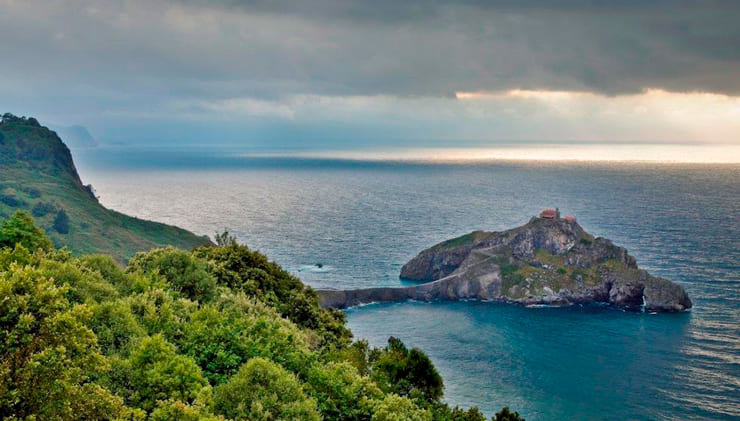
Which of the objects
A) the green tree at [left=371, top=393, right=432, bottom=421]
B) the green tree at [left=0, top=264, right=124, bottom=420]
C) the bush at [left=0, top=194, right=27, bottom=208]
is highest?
the green tree at [left=0, top=264, right=124, bottom=420]

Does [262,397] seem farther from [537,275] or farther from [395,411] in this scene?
[537,275]

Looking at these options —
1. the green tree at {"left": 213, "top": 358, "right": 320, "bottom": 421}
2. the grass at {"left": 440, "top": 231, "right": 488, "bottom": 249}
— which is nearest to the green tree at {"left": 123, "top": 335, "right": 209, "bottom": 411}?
the green tree at {"left": 213, "top": 358, "right": 320, "bottom": 421}

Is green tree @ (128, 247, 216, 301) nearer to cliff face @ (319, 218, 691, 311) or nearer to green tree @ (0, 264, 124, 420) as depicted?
green tree @ (0, 264, 124, 420)

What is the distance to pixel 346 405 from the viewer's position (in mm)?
40312

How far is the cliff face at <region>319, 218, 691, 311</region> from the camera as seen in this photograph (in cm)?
15550

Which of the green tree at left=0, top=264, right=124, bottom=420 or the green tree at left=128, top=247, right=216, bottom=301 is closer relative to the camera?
the green tree at left=0, top=264, right=124, bottom=420

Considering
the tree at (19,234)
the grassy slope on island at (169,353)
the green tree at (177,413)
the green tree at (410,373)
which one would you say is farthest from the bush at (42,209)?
the green tree at (177,413)

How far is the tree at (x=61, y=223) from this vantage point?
16525cm

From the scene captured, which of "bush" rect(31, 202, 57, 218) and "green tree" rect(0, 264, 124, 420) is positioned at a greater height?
"green tree" rect(0, 264, 124, 420)

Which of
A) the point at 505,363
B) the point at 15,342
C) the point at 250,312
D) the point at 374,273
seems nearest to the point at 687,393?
the point at 505,363

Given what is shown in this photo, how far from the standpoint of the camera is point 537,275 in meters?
166

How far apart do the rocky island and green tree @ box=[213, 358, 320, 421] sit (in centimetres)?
11787

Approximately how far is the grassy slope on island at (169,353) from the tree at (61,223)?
115 meters

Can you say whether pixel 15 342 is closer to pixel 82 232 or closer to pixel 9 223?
→ pixel 9 223
